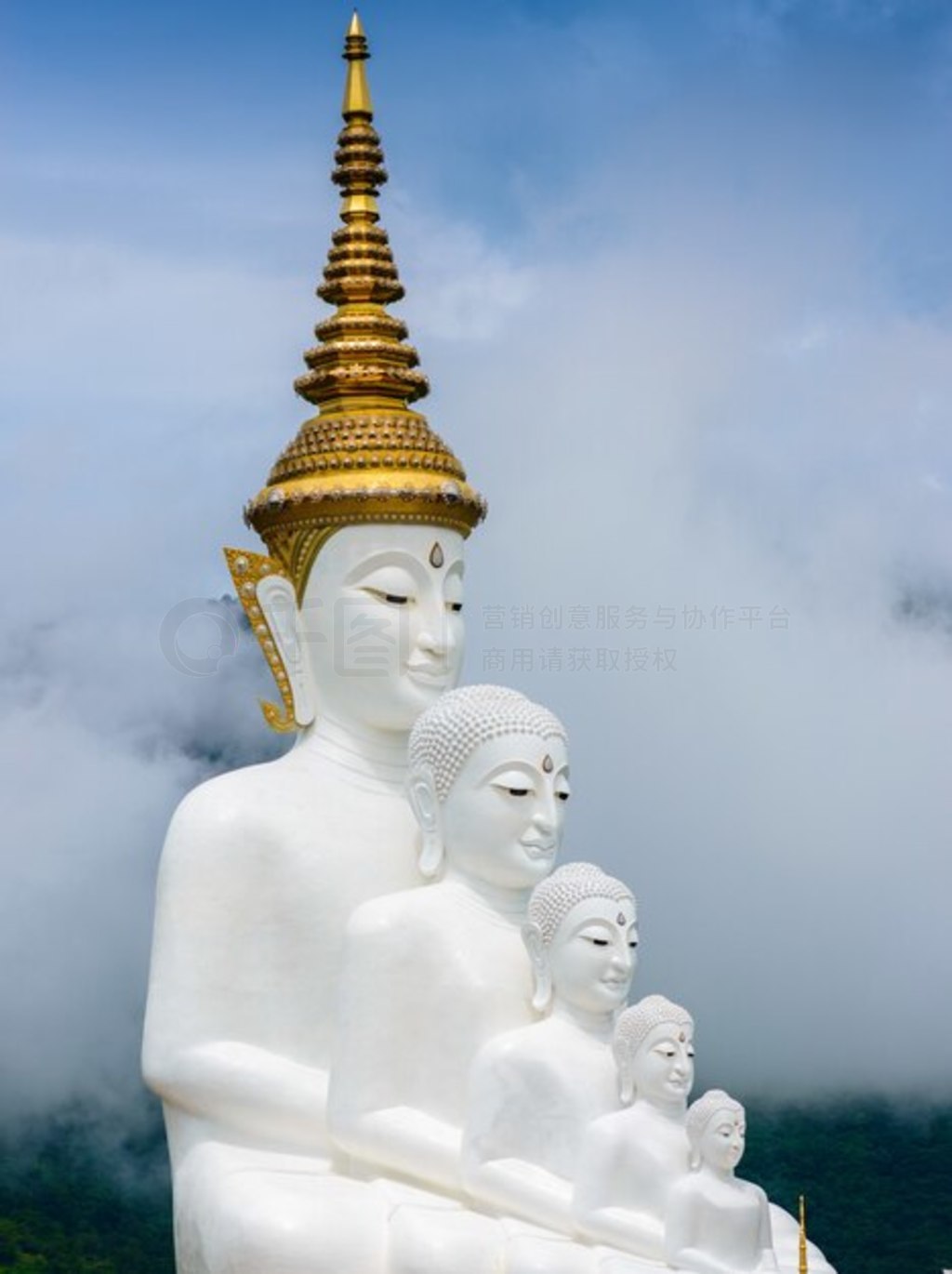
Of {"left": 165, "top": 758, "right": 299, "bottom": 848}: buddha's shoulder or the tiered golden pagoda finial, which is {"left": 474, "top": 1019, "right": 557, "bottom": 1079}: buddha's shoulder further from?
the tiered golden pagoda finial

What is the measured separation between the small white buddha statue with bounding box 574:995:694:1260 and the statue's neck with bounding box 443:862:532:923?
727 mm

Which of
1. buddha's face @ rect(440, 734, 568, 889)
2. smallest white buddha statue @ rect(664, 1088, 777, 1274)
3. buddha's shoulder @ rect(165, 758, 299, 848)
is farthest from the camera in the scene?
buddha's shoulder @ rect(165, 758, 299, 848)

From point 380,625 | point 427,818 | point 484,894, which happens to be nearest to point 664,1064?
point 484,894

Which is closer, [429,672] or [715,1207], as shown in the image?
[715,1207]

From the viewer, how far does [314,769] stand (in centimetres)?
1159

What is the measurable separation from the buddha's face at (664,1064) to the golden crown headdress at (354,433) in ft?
6.77

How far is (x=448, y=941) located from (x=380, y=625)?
1.30 m

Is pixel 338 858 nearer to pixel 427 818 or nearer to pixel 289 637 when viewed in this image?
pixel 427 818

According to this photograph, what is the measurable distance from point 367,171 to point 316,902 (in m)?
2.79

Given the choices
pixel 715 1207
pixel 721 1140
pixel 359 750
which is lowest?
pixel 715 1207

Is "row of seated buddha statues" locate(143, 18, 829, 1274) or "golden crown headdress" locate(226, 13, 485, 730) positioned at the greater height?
"golden crown headdress" locate(226, 13, 485, 730)

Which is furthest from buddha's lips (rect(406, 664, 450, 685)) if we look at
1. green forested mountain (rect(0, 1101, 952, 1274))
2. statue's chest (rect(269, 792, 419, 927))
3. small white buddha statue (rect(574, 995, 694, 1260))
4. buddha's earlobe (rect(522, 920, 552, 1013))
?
green forested mountain (rect(0, 1101, 952, 1274))

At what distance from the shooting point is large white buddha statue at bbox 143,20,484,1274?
11.0 m

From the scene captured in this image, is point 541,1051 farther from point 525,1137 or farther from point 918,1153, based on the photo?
point 918,1153
